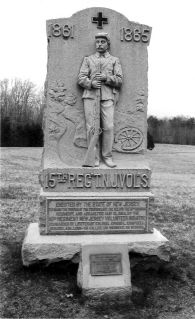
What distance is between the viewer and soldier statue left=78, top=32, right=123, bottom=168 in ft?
18.9

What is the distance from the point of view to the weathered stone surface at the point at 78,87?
5832 mm

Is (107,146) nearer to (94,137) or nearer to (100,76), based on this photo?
(94,137)

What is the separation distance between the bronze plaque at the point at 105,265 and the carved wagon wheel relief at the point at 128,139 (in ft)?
5.25

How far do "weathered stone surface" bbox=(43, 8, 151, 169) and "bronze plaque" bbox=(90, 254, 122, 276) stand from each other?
1385mm

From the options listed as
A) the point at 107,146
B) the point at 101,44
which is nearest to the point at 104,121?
the point at 107,146

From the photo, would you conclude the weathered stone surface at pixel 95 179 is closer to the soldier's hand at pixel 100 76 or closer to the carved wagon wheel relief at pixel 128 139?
the carved wagon wheel relief at pixel 128 139

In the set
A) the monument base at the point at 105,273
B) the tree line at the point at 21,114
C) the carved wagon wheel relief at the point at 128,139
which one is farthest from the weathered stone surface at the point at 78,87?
the tree line at the point at 21,114

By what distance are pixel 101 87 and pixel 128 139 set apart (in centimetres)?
85

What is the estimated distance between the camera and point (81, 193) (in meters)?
5.86

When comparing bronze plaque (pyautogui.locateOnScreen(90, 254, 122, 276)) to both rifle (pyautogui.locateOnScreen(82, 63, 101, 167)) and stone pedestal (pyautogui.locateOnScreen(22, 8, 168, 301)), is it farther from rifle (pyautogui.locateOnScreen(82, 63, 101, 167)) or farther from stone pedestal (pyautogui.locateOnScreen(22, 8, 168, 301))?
rifle (pyautogui.locateOnScreen(82, 63, 101, 167))

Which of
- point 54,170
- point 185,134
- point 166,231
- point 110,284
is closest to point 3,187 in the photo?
point 166,231

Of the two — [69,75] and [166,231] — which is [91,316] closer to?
[69,75]

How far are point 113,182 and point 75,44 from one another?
2027mm

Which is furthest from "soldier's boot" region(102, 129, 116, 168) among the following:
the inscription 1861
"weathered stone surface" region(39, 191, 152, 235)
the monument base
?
the inscription 1861
